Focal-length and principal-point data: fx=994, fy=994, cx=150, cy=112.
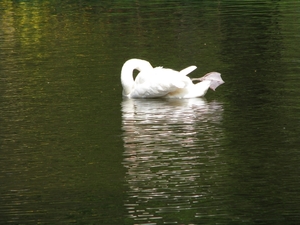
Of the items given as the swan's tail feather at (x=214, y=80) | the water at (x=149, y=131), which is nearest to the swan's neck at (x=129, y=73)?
the water at (x=149, y=131)

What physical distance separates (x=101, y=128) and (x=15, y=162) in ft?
6.36

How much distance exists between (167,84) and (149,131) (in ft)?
8.28

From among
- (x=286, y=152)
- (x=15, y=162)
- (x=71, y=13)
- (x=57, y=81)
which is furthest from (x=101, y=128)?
(x=71, y=13)

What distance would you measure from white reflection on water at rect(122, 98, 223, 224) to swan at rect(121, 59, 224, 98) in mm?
202

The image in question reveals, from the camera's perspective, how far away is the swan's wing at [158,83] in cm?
1630

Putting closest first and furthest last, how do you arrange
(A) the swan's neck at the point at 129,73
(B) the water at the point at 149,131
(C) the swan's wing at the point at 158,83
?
1. (B) the water at the point at 149,131
2. (C) the swan's wing at the point at 158,83
3. (A) the swan's neck at the point at 129,73

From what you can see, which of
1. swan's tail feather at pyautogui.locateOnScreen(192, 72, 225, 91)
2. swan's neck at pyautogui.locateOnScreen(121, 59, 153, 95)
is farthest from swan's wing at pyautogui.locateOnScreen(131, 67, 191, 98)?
swan's tail feather at pyautogui.locateOnScreen(192, 72, 225, 91)

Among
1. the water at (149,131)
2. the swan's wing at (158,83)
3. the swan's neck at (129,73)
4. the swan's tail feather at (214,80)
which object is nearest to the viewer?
the water at (149,131)

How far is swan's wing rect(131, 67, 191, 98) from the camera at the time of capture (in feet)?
53.5

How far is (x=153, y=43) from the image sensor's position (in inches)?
891

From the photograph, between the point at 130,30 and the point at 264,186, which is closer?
the point at 264,186

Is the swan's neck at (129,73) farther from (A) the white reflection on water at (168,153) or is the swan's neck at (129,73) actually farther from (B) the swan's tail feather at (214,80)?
(B) the swan's tail feather at (214,80)

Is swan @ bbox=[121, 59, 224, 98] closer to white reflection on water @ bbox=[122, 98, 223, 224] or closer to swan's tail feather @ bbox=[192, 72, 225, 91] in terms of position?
swan's tail feather @ bbox=[192, 72, 225, 91]

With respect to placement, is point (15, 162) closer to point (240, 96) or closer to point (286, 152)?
point (286, 152)
